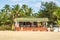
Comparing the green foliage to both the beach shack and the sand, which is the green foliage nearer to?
the beach shack

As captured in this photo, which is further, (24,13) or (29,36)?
(24,13)

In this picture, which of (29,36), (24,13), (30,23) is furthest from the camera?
(24,13)

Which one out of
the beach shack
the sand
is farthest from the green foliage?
the sand

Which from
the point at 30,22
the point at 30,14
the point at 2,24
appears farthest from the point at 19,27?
the point at 30,14

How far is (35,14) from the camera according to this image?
231ft

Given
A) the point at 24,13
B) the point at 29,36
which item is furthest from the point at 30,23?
the point at 29,36

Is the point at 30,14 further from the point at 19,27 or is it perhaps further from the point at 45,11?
the point at 19,27

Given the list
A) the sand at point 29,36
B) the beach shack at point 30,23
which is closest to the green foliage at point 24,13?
the beach shack at point 30,23

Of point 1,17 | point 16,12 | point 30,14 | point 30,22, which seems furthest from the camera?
point 30,14

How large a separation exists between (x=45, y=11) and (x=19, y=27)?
20.8m

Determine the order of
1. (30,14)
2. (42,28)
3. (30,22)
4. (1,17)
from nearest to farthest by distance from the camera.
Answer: (42,28) → (30,22) → (1,17) → (30,14)

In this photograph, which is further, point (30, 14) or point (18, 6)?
point (30, 14)

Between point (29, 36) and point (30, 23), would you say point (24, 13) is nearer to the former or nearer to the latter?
point (30, 23)

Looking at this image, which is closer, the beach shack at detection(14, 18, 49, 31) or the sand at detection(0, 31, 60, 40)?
the sand at detection(0, 31, 60, 40)
